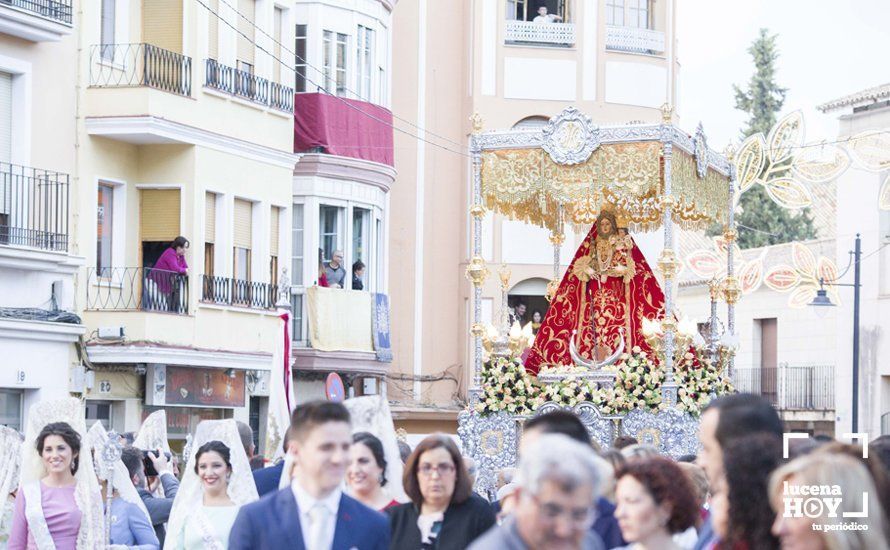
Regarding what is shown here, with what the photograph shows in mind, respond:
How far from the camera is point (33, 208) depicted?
2314cm

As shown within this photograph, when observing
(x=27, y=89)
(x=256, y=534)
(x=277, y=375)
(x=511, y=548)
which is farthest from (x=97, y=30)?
(x=511, y=548)

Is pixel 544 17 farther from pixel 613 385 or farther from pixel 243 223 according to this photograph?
pixel 613 385

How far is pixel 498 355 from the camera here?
65.7 feet

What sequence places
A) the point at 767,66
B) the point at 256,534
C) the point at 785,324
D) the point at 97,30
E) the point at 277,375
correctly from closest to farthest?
the point at 256,534 → the point at 277,375 → the point at 97,30 → the point at 785,324 → the point at 767,66

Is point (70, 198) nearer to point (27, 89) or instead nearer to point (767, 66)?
point (27, 89)

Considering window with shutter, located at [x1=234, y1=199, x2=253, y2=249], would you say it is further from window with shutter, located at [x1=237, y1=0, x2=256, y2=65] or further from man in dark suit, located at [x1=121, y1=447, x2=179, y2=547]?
man in dark suit, located at [x1=121, y1=447, x2=179, y2=547]

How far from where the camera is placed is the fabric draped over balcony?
29.2 metres

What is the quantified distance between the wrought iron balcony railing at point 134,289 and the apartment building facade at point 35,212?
64cm

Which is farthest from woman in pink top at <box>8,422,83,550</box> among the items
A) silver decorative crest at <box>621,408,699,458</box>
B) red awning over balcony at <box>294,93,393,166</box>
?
red awning over balcony at <box>294,93,393,166</box>

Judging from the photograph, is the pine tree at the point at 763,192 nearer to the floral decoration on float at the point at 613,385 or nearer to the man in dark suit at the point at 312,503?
the floral decoration on float at the point at 613,385

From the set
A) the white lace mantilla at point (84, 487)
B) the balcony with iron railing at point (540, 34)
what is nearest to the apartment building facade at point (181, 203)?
the balcony with iron railing at point (540, 34)

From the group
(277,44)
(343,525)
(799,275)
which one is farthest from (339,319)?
(343,525)

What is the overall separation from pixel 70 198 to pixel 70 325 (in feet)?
5.60

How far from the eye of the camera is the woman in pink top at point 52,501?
10930 mm
